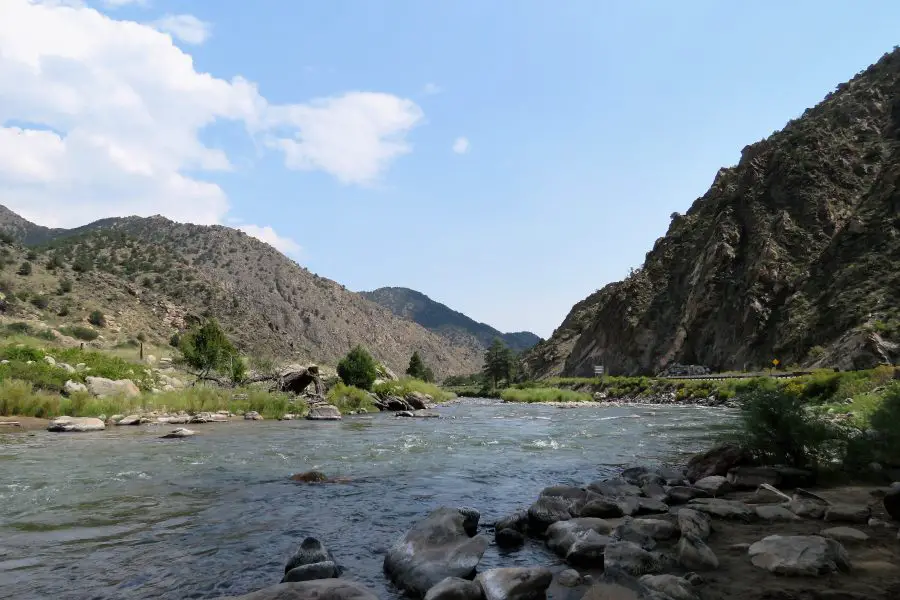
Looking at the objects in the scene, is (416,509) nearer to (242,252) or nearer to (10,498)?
(10,498)

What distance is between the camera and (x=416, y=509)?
895 centimetres

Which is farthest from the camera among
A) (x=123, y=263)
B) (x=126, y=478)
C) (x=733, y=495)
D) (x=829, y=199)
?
(x=123, y=263)

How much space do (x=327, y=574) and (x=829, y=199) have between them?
235 feet

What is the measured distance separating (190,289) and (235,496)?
228 ft

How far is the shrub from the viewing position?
49688mm

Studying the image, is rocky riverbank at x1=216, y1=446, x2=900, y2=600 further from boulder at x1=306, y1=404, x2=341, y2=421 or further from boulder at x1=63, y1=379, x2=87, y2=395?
boulder at x1=63, y1=379, x2=87, y2=395

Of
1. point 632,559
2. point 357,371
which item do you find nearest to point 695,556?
point 632,559

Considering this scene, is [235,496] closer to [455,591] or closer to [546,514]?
[546,514]

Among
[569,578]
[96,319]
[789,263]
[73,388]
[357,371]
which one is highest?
[789,263]

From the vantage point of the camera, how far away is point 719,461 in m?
9.88

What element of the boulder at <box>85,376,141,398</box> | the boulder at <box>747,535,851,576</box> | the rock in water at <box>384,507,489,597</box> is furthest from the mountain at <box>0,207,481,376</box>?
the boulder at <box>747,535,851,576</box>

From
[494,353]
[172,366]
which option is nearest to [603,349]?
[494,353]

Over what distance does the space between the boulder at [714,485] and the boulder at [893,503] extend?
2391 millimetres

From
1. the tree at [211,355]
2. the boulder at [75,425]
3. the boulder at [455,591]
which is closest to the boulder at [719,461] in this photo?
the boulder at [455,591]
